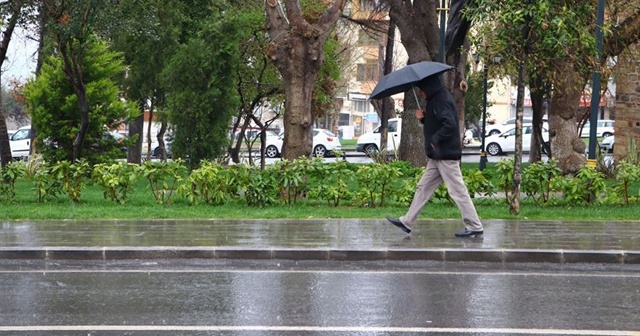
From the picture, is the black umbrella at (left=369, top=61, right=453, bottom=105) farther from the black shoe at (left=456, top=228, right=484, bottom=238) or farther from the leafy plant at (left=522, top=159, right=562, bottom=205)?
the leafy plant at (left=522, top=159, right=562, bottom=205)

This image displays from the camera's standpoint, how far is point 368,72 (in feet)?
223

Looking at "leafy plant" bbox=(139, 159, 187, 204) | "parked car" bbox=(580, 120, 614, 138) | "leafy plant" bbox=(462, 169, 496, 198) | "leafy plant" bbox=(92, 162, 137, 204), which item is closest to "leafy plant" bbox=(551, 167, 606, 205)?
"leafy plant" bbox=(462, 169, 496, 198)

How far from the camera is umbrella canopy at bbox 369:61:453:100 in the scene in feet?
37.6

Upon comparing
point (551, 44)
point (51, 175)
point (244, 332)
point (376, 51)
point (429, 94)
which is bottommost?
point (244, 332)

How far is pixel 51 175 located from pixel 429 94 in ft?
22.7

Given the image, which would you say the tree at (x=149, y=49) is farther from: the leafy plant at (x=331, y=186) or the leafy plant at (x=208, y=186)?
the leafy plant at (x=331, y=186)

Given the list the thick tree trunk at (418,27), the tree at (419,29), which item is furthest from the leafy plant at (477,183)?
the thick tree trunk at (418,27)

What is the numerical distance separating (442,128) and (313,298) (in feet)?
11.9

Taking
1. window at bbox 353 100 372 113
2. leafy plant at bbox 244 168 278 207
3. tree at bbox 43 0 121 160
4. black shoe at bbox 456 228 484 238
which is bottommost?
black shoe at bbox 456 228 484 238

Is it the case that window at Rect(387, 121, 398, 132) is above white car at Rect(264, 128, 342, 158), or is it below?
above

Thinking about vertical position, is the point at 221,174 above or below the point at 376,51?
below

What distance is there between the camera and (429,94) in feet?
38.2

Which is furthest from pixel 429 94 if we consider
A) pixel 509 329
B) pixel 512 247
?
pixel 509 329

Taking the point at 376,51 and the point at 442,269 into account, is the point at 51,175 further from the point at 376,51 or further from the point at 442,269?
the point at 376,51
